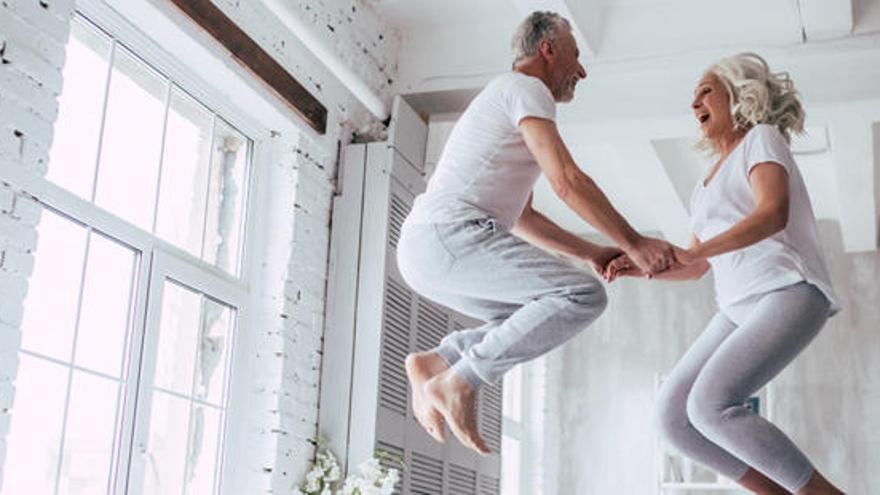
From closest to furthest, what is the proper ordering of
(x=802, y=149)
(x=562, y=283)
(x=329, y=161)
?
(x=562, y=283) < (x=329, y=161) < (x=802, y=149)

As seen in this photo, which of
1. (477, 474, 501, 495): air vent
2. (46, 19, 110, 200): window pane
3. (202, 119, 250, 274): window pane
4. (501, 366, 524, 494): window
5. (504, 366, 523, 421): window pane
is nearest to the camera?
(46, 19, 110, 200): window pane

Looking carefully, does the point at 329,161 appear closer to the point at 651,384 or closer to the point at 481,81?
the point at 481,81

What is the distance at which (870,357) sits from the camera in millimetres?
6816

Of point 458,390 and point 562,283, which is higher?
point 562,283

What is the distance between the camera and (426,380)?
2725 millimetres

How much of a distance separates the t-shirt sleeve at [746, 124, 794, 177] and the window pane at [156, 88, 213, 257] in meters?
2.13

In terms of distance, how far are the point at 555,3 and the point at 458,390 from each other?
2.40 meters

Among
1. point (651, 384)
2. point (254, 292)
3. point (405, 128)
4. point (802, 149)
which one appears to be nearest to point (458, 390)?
point (254, 292)

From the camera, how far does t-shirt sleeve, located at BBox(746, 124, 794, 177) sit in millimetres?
2717

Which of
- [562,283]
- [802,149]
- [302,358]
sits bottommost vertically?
[562,283]

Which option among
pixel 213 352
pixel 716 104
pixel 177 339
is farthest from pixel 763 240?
pixel 213 352

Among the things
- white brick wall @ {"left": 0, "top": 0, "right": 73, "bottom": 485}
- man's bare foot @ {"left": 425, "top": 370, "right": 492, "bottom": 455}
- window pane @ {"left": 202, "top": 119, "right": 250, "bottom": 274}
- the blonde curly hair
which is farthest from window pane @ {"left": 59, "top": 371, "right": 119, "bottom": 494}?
the blonde curly hair

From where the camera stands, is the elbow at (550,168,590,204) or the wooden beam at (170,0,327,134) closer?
the elbow at (550,168,590,204)

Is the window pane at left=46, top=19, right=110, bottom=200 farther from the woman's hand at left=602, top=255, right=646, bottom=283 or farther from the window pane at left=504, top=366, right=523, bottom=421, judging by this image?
the window pane at left=504, top=366, right=523, bottom=421
